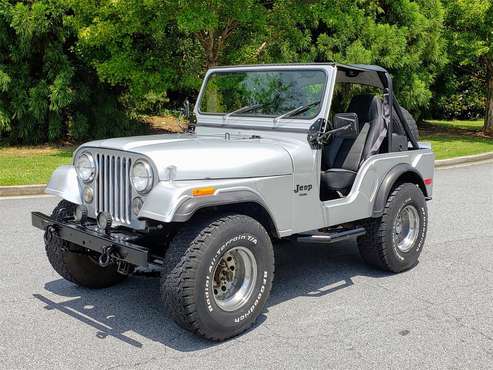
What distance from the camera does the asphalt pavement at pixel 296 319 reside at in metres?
3.74

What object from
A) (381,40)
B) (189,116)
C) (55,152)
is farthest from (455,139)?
(189,116)

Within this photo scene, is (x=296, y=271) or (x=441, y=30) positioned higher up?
(x=441, y=30)

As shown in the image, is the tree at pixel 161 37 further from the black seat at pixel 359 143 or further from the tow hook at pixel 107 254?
the tow hook at pixel 107 254

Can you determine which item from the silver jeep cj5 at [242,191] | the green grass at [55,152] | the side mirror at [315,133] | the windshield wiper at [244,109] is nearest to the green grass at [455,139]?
the green grass at [55,152]

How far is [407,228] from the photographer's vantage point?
18.7 ft

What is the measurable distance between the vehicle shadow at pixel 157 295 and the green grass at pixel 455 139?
9003 millimetres

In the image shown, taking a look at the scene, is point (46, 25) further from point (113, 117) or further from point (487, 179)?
point (487, 179)

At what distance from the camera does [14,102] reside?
1507 cm

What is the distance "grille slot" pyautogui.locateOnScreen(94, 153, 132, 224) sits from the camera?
161 inches

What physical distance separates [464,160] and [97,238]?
1173 centimetres

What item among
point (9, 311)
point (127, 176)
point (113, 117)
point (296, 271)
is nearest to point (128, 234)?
point (127, 176)

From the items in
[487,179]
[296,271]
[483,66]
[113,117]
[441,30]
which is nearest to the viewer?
[296,271]

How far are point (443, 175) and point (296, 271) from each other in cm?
718

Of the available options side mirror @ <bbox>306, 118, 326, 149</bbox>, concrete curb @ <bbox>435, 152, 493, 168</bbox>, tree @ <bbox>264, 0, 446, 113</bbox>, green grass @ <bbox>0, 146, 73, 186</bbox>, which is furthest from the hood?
tree @ <bbox>264, 0, 446, 113</bbox>
